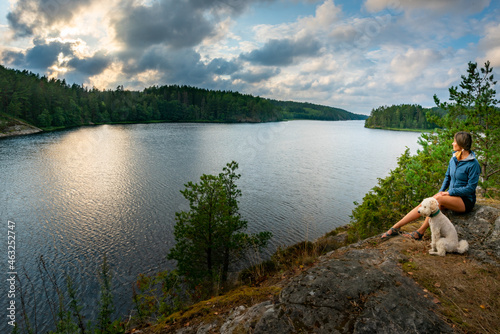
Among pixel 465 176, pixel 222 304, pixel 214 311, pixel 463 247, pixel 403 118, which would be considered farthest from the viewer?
pixel 403 118

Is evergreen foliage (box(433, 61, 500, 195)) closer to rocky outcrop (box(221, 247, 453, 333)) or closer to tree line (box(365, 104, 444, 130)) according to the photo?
rocky outcrop (box(221, 247, 453, 333))

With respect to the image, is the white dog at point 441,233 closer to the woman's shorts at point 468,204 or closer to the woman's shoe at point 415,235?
the woman's shoe at point 415,235

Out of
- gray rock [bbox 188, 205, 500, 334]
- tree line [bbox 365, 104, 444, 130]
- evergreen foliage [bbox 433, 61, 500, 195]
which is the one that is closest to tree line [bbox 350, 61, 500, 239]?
evergreen foliage [bbox 433, 61, 500, 195]

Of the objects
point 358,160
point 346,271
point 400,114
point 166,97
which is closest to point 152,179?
point 346,271

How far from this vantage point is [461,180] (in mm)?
6055

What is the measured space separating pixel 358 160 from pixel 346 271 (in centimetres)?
4632

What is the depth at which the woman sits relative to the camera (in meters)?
5.88

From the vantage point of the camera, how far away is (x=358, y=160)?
153ft

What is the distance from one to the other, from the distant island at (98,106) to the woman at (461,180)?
102781mm

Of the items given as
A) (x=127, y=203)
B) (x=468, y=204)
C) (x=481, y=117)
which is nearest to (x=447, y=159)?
(x=481, y=117)

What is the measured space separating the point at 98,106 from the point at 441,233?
142 meters

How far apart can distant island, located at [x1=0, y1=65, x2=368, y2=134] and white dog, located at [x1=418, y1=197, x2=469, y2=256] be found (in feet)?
337

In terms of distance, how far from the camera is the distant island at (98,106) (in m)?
84.1

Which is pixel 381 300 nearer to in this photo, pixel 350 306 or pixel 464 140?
pixel 350 306
